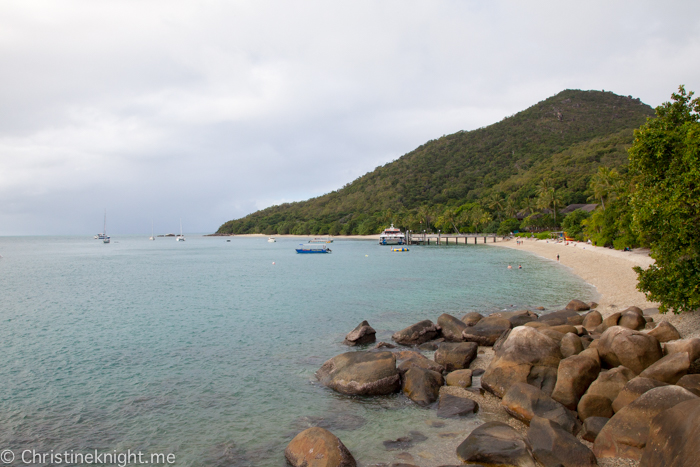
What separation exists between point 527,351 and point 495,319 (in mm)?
5865

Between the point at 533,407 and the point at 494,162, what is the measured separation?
16681cm

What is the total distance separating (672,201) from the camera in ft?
43.0

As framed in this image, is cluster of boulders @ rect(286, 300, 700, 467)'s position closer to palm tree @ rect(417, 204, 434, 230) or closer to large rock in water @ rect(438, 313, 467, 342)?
large rock in water @ rect(438, 313, 467, 342)

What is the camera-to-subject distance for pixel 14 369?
1448 cm

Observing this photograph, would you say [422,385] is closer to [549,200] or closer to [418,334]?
[418,334]

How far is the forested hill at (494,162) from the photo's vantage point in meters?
137

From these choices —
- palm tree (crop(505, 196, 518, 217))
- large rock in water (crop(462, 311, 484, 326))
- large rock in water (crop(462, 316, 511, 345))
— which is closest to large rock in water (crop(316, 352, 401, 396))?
large rock in water (crop(462, 316, 511, 345))

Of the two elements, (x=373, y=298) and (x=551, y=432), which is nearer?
(x=551, y=432)

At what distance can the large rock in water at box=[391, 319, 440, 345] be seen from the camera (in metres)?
16.3

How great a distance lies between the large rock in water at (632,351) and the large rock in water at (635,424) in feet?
8.53

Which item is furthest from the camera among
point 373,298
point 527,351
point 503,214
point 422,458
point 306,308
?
point 503,214

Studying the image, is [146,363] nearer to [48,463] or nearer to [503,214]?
[48,463]

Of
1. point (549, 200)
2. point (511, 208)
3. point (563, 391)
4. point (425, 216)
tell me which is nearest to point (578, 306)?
point (563, 391)

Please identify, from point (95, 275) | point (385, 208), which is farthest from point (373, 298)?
point (385, 208)
